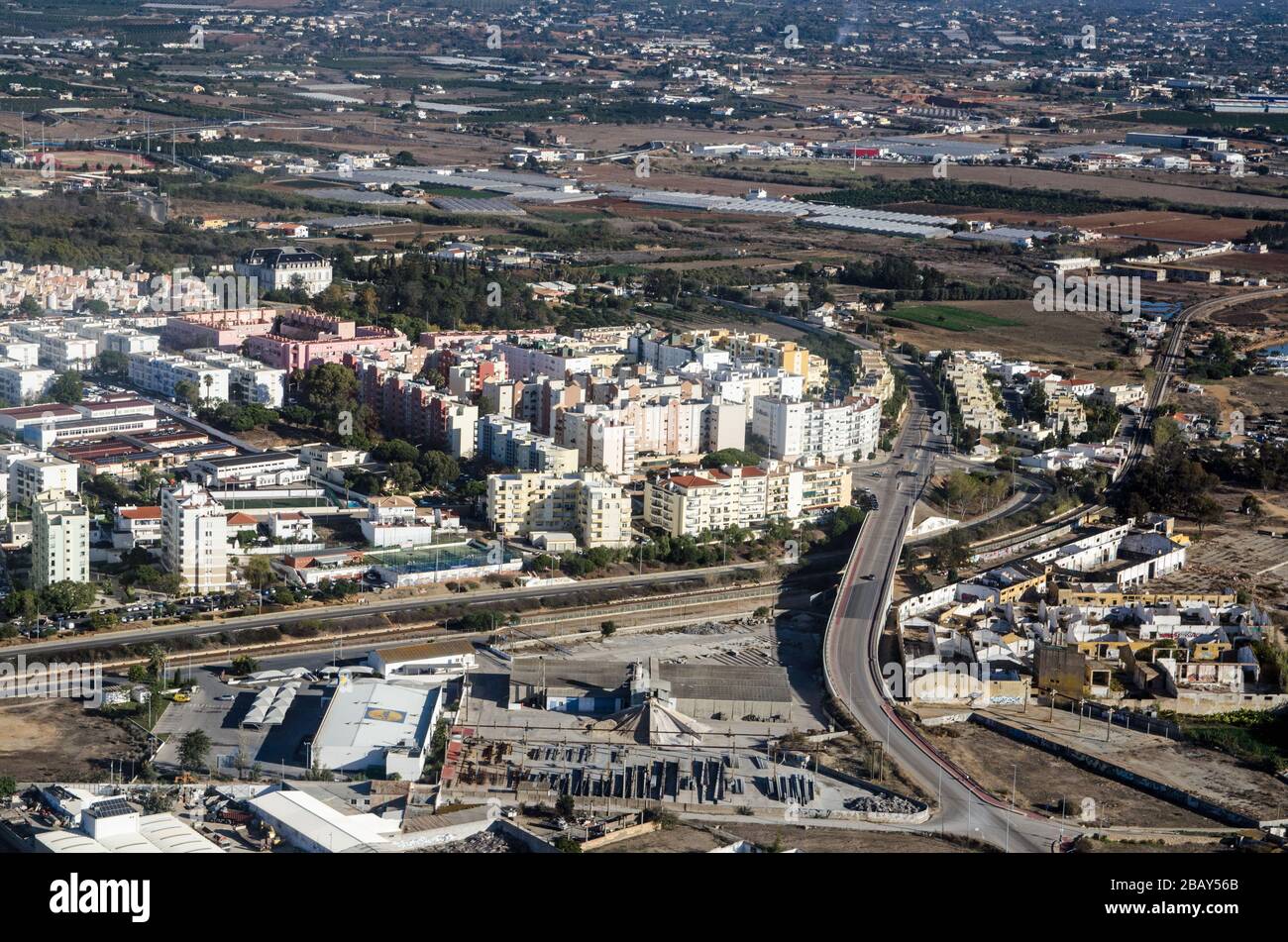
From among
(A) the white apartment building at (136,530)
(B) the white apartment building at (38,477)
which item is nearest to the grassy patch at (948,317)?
(B) the white apartment building at (38,477)

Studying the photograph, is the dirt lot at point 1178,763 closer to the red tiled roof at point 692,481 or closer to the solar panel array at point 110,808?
the red tiled roof at point 692,481

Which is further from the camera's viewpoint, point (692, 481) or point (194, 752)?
point (692, 481)

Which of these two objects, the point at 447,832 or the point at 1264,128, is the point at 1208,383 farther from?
the point at 1264,128
